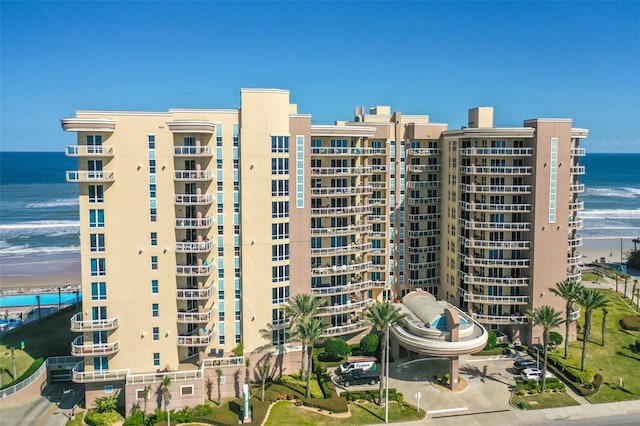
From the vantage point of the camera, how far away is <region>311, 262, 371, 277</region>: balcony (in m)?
59.5

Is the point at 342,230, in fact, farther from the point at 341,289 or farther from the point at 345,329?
the point at 345,329

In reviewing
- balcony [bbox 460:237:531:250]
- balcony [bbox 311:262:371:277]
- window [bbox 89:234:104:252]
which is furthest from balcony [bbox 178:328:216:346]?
balcony [bbox 460:237:531:250]

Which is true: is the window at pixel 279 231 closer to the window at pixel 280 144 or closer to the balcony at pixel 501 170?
the window at pixel 280 144

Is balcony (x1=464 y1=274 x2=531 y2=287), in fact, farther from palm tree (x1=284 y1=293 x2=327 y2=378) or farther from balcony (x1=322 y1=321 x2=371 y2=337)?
palm tree (x1=284 y1=293 x2=327 y2=378)

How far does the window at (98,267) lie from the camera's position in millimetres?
50469

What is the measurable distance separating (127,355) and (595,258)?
345ft

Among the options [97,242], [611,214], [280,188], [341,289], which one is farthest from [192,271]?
[611,214]

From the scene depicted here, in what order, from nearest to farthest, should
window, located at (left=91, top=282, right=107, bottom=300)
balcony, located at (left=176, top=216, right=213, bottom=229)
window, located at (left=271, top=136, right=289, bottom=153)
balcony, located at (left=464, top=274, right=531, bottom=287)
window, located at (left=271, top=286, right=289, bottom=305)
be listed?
1. window, located at (left=91, top=282, right=107, bottom=300)
2. balcony, located at (left=176, top=216, right=213, bottom=229)
3. window, located at (left=271, top=136, right=289, bottom=153)
4. window, located at (left=271, top=286, right=289, bottom=305)
5. balcony, located at (left=464, top=274, right=531, bottom=287)

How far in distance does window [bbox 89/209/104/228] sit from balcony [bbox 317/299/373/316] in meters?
24.1

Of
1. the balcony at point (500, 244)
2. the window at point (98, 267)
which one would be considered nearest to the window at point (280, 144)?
the window at point (98, 267)

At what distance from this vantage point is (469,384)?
55.0m

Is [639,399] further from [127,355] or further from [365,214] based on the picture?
[127,355]

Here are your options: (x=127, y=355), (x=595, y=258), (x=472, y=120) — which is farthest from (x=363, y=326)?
(x=595, y=258)

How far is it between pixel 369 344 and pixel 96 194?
32.8 metres
